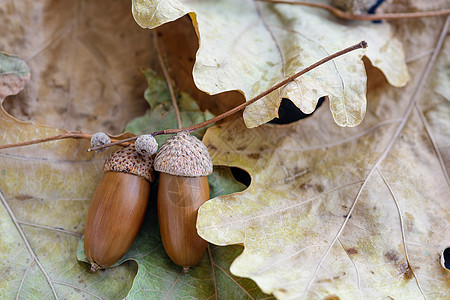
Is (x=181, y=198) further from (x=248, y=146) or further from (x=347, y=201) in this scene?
(x=347, y=201)

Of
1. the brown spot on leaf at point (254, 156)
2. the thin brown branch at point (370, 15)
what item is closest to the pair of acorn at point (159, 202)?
the brown spot on leaf at point (254, 156)

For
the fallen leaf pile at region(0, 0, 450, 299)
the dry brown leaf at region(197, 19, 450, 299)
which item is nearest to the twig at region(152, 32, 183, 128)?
the fallen leaf pile at region(0, 0, 450, 299)

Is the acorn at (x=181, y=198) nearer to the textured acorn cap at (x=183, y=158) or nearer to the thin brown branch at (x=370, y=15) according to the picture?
Result: the textured acorn cap at (x=183, y=158)

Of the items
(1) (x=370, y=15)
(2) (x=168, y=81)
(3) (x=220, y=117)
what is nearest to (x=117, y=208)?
(3) (x=220, y=117)

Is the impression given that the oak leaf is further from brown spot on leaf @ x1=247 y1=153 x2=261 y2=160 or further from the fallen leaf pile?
brown spot on leaf @ x1=247 y1=153 x2=261 y2=160

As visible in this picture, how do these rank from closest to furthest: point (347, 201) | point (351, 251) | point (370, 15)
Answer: point (351, 251)
point (347, 201)
point (370, 15)

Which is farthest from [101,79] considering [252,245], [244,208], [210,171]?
[252,245]

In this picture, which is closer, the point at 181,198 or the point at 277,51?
the point at 181,198
